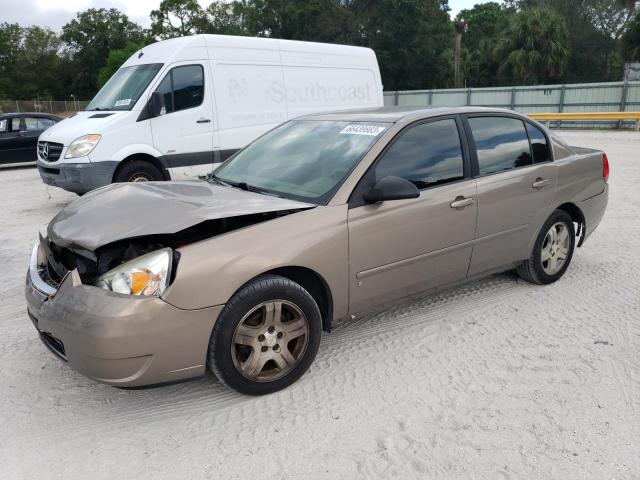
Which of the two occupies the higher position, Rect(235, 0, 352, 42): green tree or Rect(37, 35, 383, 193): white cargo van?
Rect(235, 0, 352, 42): green tree

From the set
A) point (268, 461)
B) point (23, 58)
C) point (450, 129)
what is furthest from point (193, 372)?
point (23, 58)

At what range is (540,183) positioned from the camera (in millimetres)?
4410

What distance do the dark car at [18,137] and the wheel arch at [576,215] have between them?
12.7m

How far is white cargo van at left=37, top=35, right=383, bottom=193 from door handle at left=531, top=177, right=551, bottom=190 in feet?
17.4

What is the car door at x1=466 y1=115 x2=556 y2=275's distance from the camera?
4.04m

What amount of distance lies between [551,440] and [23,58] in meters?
69.0

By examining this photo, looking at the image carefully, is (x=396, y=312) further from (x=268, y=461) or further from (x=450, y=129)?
(x=268, y=461)

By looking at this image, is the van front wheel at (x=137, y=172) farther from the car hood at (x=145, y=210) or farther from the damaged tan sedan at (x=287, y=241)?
the car hood at (x=145, y=210)

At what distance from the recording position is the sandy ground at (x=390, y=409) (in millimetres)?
2514

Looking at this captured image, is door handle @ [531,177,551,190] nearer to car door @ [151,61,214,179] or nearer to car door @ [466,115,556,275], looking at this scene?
car door @ [466,115,556,275]

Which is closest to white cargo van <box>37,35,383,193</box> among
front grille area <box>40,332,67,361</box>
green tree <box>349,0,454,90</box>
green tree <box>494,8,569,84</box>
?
front grille area <box>40,332,67,361</box>

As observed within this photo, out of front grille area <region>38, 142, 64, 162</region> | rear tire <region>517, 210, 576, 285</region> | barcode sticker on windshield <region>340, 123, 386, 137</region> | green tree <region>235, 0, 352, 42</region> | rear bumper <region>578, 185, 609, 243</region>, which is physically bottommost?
rear tire <region>517, 210, 576, 285</region>

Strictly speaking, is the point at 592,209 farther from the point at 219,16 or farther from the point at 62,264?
the point at 219,16

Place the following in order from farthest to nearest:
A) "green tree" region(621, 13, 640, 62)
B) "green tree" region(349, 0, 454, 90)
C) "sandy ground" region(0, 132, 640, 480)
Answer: "green tree" region(349, 0, 454, 90), "green tree" region(621, 13, 640, 62), "sandy ground" region(0, 132, 640, 480)
